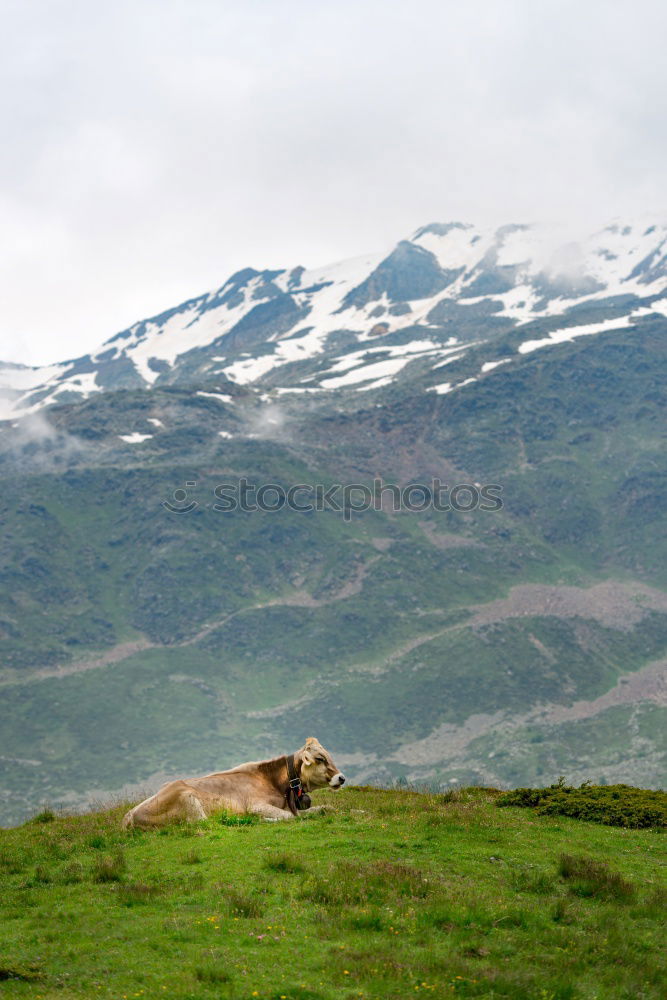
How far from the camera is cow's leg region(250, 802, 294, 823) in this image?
78.7 feet

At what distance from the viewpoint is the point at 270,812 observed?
24156 millimetres

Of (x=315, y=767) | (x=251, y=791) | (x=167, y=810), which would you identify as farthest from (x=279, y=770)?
(x=167, y=810)

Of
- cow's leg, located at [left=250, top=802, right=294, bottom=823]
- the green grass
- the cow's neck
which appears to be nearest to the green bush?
the green grass

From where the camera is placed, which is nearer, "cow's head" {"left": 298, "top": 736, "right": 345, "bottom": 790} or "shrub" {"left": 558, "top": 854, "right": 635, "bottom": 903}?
"shrub" {"left": 558, "top": 854, "right": 635, "bottom": 903}

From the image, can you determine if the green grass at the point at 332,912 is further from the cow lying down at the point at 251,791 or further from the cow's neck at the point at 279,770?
the cow's neck at the point at 279,770

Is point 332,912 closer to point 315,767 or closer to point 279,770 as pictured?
point 315,767

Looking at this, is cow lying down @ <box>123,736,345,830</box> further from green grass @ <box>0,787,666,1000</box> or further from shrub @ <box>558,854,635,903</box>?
shrub @ <box>558,854,635,903</box>

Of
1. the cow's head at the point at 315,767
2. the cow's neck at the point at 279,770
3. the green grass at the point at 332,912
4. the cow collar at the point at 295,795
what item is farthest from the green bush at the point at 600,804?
the cow's neck at the point at 279,770

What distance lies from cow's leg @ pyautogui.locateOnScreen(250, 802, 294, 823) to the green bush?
22.9ft

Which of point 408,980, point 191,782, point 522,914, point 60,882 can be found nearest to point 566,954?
point 522,914

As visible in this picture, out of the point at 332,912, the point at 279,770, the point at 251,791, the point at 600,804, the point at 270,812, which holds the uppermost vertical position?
the point at 279,770

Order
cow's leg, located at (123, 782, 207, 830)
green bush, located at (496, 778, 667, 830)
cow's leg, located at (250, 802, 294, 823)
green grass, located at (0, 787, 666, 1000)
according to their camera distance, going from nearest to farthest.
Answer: green grass, located at (0, 787, 666, 1000) < cow's leg, located at (123, 782, 207, 830) < cow's leg, located at (250, 802, 294, 823) < green bush, located at (496, 778, 667, 830)

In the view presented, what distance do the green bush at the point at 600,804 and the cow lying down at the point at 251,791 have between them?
245 inches

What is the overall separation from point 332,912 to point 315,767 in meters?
9.23
